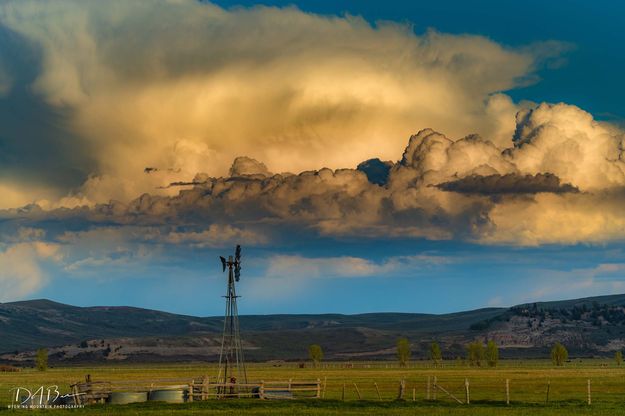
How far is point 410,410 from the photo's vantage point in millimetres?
67188

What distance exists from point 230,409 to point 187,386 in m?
9.66

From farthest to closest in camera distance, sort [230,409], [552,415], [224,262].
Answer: [224,262]
[230,409]
[552,415]

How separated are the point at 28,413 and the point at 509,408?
34.9 m

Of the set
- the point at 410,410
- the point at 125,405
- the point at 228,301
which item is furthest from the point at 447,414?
the point at 228,301

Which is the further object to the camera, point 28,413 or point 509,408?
point 509,408

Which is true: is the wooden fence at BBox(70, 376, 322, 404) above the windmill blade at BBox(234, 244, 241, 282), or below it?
below

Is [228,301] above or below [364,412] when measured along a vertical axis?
above

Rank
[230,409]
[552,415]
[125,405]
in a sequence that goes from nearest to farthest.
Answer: [552,415], [230,409], [125,405]

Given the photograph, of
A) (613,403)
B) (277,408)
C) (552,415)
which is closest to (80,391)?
(277,408)

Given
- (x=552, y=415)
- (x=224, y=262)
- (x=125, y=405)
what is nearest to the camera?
(x=552, y=415)

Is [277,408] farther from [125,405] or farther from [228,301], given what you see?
[228,301]

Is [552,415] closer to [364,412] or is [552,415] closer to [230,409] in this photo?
[364,412]

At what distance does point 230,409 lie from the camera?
6931 cm

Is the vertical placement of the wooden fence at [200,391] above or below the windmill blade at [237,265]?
below
